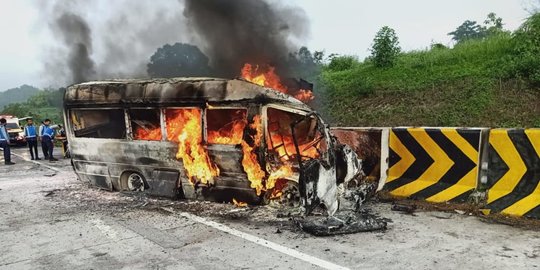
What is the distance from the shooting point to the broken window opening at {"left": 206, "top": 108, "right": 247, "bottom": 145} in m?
6.90

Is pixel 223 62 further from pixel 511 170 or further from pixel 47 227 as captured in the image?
pixel 511 170

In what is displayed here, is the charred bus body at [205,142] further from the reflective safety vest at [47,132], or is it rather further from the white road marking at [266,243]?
the reflective safety vest at [47,132]

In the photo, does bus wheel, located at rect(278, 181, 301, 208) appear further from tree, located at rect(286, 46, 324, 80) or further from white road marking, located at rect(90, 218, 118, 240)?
tree, located at rect(286, 46, 324, 80)

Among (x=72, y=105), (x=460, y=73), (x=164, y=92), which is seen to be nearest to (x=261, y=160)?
(x=164, y=92)

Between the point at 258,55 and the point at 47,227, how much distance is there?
801cm

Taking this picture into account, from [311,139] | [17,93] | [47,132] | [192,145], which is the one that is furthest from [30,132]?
[17,93]

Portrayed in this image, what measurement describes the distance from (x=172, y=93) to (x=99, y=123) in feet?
7.19

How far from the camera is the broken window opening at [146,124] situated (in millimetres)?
7570

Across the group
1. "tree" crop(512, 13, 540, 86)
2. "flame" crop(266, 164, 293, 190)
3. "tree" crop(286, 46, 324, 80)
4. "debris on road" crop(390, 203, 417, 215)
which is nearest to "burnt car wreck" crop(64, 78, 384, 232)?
"flame" crop(266, 164, 293, 190)

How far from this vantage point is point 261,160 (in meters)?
6.38

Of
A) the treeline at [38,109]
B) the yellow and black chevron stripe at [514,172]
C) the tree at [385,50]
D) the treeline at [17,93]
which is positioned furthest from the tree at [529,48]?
the treeline at [17,93]

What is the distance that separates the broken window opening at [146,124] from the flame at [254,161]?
189 cm

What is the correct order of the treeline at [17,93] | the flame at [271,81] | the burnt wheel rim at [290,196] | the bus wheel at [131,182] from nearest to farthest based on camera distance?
the burnt wheel rim at [290,196] < the bus wheel at [131,182] < the flame at [271,81] < the treeline at [17,93]

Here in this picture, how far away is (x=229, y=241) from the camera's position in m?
5.33
